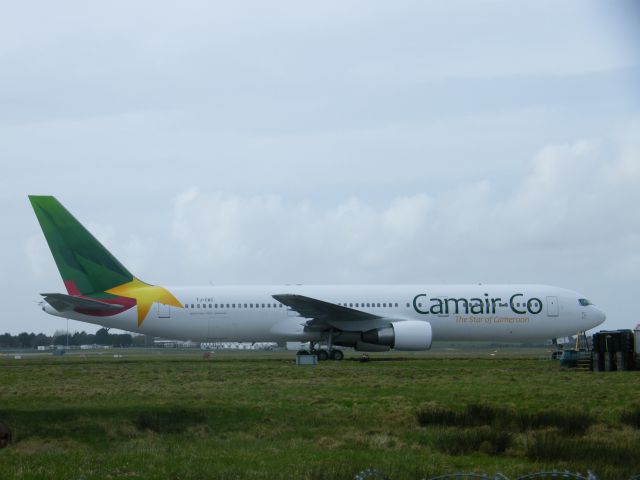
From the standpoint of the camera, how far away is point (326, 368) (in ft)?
98.0

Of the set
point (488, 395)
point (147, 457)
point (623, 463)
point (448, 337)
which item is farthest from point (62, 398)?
point (448, 337)

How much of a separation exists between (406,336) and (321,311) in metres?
3.52

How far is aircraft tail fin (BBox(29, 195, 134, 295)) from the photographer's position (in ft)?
115

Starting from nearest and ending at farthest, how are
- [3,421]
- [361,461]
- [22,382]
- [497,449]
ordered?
[361,461]
[497,449]
[3,421]
[22,382]

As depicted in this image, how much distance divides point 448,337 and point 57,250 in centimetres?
1640

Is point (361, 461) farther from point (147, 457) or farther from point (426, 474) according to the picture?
point (147, 457)

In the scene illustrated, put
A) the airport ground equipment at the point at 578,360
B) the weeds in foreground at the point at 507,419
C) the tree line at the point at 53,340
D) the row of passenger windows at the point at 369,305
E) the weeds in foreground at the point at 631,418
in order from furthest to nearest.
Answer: the tree line at the point at 53,340, the row of passenger windows at the point at 369,305, the airport ground equipment at the point at 578,360, the weeds in foreground at the point at 631,418, the weeds in foreground at the point at 507,419

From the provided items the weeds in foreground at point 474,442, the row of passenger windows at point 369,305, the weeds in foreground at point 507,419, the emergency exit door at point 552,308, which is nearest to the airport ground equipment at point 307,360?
the row of passenger windows at point 369,305

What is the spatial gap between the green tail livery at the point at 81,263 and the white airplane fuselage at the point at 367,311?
23.4 inches

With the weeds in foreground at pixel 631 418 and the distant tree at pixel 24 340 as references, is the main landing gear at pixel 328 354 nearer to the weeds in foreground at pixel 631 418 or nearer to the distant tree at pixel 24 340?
the weeds in foreground at pixel 631 418

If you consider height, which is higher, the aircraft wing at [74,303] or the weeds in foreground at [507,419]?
the aircraft wing at [74,303]

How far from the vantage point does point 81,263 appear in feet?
115

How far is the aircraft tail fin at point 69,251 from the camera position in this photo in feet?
115

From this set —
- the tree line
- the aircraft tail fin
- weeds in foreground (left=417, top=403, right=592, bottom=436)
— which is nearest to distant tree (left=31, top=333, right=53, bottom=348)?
the tree line
